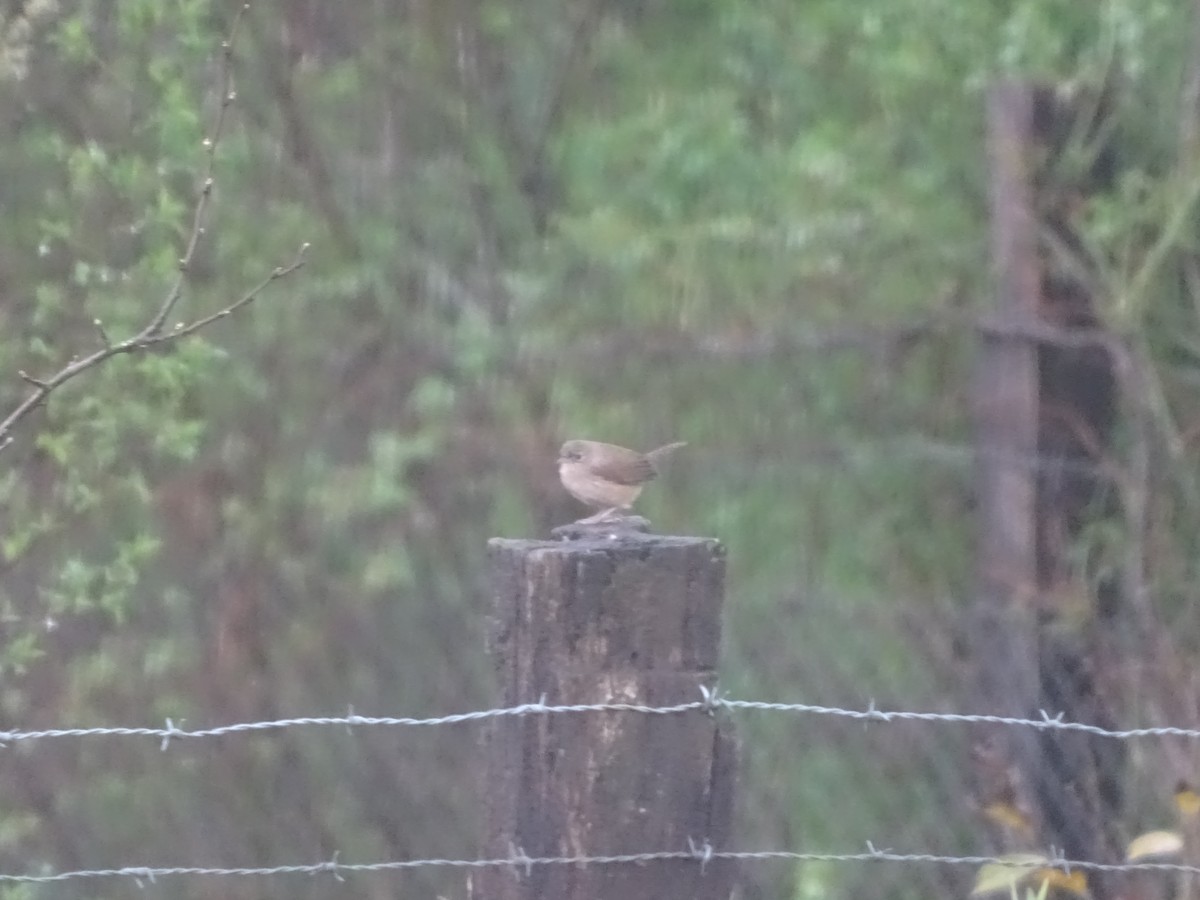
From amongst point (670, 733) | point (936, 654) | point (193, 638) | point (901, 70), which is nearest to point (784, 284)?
point (901, 70)

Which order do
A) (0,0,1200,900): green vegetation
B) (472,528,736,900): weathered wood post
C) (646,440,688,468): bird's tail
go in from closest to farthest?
1. (472,528,736,900): weathered wood post
2. (646,440,688,468): bird's tail
3. (0,0,1200,900): green vegetation

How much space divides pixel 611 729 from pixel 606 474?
2274 mm

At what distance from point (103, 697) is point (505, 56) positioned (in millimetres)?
2708

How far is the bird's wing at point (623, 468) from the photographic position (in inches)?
197

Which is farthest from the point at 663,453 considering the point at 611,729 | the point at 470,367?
the point at 611,729

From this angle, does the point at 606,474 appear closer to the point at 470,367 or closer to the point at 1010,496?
the point at 1010,496

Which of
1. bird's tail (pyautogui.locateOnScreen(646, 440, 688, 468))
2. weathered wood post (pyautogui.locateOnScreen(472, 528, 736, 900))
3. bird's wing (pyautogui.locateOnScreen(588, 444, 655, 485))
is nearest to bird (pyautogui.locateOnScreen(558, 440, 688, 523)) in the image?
bird's wing (pyautogui.locateOnScreen(588, 444, 655, 485))

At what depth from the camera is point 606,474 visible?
16.5 feet

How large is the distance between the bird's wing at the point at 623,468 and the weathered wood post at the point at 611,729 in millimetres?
2153

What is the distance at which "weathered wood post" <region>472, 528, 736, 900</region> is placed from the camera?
9.12ft

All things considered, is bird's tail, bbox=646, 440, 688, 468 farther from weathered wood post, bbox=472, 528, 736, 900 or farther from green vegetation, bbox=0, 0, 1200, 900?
weathered wood post, bbox=472, 528, 736, 900

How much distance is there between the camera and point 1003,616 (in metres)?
5.86

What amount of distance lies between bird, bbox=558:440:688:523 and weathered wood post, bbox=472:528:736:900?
2122 mm

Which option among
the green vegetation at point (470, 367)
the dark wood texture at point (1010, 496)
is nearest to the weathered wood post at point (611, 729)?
the dark wood texture at point (1010, 496)
